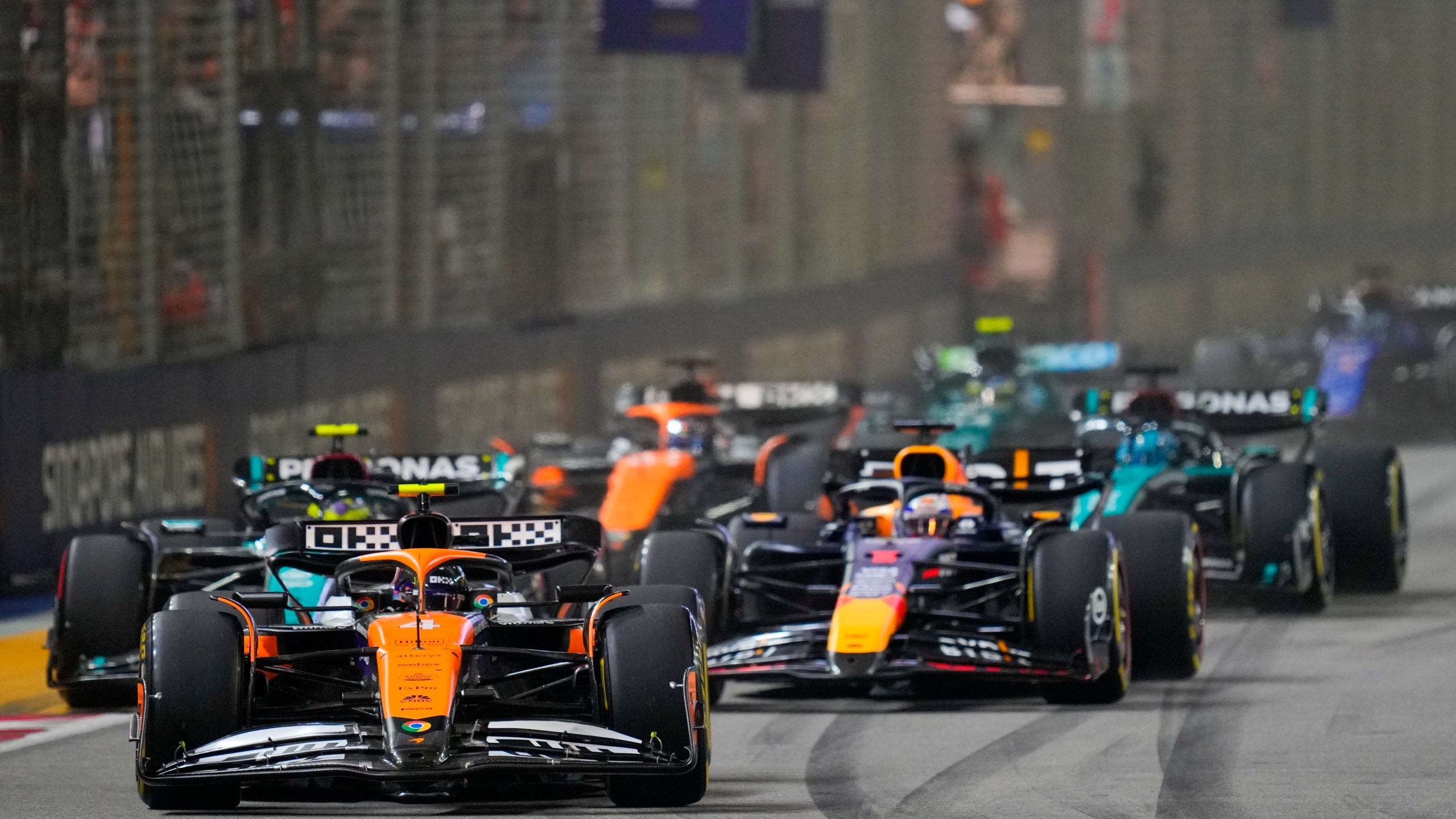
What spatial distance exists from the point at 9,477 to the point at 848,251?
20037 millimetres

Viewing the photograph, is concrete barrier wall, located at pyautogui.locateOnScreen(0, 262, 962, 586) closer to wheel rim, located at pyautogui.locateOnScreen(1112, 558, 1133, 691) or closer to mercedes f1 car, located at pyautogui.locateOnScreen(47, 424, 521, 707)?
mercedes f1 car, located at pyautogui.locateOnScreen(47, 424, 521, 707)

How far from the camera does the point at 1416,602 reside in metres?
16.5

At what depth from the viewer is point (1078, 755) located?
11133 millimetres

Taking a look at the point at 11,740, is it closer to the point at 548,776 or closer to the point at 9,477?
the point at 548,776

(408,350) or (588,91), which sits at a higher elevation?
(588,91)

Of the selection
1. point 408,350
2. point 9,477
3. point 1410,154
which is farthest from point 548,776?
point 1410,154

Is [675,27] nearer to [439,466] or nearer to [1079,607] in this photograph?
[439,466]

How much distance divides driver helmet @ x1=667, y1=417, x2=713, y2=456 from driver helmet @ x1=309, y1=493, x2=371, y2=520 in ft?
16.1

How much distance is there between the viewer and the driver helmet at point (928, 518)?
13344 mm

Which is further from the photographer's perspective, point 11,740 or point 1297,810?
point 11,740

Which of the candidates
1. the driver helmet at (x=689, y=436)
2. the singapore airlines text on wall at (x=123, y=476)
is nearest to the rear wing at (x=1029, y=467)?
the driver helmet at (x=689, y=436)

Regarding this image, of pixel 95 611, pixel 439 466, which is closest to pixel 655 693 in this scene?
pixel 95 611

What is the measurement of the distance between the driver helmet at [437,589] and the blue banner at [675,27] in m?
14.9

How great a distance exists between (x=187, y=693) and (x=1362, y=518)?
29.2 ft
